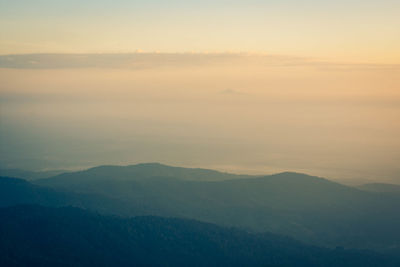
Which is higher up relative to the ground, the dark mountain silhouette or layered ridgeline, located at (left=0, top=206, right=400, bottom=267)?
the dark mountain silhouette

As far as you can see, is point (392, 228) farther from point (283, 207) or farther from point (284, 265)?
point (284, 265)

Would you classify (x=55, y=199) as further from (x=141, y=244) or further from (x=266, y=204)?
(x=266, y=204)

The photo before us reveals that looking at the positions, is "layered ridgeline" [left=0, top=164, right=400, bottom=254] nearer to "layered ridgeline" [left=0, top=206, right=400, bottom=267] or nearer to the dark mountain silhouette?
the dark mountain silhouette

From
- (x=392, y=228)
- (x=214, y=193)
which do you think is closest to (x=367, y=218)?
(x=392, y=228)

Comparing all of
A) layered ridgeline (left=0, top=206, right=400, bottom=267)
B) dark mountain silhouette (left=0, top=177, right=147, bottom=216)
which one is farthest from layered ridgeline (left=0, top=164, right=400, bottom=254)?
layered ridgeline (left=0, top=206, right=400, bottom=267)

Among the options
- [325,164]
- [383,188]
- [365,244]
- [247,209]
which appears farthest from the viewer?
[325,164]

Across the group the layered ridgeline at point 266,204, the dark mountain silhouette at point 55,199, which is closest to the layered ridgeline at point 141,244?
the layered ridgeline at point 266,204
